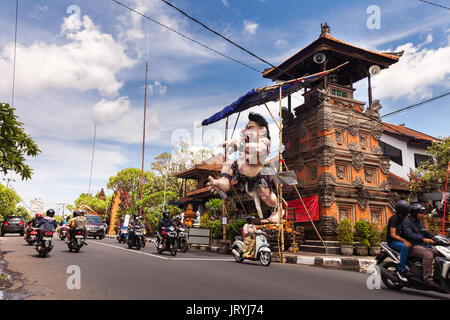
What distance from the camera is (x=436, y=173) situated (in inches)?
591

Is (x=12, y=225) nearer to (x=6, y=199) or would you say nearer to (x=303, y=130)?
(x=303, y=130)

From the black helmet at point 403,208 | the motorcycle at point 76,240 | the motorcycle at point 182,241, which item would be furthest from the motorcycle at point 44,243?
the black helmet at point 403,208

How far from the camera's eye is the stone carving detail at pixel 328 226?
1529 centimetres

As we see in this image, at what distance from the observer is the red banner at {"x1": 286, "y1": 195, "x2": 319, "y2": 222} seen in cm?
1593

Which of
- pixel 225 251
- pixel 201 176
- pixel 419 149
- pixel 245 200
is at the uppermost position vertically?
pixel 419 149

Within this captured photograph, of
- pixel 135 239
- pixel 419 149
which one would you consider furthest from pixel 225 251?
pixel 419 149

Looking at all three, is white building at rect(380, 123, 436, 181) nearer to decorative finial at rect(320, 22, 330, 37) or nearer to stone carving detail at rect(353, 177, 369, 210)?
stone carving detail at rect(353, 177, 369, 210)

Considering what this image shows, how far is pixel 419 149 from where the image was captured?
76.2 ft

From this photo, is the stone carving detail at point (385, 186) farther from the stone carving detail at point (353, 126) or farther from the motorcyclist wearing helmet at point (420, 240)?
the motorcyclist wearing helmet at point (420, 240)

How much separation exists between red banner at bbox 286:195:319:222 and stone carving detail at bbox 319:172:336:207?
34 centimetres

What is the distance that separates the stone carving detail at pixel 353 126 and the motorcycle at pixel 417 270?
12.4 metres

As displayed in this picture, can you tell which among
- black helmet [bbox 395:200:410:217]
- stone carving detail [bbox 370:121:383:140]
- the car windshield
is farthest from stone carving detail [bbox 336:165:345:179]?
the car windshield
